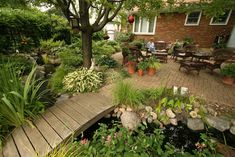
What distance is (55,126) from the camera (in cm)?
288

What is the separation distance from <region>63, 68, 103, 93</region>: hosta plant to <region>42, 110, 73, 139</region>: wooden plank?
3.86 feet

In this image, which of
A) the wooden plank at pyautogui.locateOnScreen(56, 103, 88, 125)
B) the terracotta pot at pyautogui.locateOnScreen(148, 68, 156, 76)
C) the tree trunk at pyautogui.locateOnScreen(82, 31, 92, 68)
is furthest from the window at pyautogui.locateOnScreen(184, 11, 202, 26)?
the wooden plank at pyautogui.locateOnScreen(56, 103, 88, 125)

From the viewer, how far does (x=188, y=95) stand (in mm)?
4129

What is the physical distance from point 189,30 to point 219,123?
29.1ft

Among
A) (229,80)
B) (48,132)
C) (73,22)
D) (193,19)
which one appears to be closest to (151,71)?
(229,80)

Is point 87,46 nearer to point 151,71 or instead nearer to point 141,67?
point 141,67

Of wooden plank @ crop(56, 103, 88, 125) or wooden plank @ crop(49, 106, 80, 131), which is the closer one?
wooden plank @ crop(49, 106, 80, 131)

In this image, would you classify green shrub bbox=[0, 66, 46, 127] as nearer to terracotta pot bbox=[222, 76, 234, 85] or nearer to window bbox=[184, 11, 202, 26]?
terracotta pot bbox=[222, 76, 234, 85]

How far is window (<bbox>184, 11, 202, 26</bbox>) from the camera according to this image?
9941mm

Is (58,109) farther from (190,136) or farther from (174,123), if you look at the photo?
(190,136)

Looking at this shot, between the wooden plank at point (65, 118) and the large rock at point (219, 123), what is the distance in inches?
125

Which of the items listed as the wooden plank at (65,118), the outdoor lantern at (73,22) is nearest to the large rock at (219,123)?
the wooden plank at (65,118)

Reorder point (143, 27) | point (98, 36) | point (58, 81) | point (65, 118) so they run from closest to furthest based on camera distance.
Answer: point (65, 118) → point (58, 81) → point (98, 36) → point (143, 27)

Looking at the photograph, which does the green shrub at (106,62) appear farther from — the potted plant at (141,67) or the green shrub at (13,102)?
the green shrub at (13,102)
